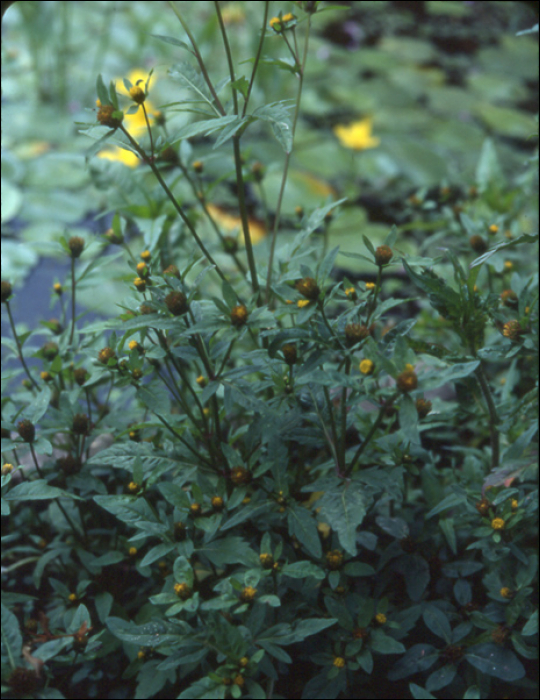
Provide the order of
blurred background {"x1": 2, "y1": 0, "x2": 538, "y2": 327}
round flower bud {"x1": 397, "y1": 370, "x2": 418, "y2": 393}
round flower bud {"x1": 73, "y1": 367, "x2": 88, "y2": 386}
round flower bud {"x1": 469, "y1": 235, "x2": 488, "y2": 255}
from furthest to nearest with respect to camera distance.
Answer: blurred background {"x1": 2, "y1": 0, "x2": 538, "y2": 327}, round flower bud {"x1": 469, "y1": 235, "x2": 488, "y2": 255}, round flower bud {"x1": 73, "y1": 367, "x2": 88, "y2": 386}, round flower bud {"x1": 397, "y1": 370, "x2": 418, "y2": 393}

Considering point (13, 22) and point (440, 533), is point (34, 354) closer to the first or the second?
point (440, 533)

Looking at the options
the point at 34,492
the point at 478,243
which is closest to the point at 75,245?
the point at 34,492

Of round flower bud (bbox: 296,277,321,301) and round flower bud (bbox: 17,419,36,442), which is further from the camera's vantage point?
round flower bud (bbox: 17,419,36,442)

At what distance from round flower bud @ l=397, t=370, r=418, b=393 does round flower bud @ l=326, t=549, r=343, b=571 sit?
0.93ft

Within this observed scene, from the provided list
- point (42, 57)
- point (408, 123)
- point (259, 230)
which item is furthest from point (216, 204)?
point (42, 57)

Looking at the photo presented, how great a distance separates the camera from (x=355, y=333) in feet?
2.36

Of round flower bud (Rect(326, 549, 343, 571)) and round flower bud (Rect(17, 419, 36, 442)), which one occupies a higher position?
round flower bud (Rect(17, 419, 36, 442))

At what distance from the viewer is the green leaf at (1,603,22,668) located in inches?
32.0

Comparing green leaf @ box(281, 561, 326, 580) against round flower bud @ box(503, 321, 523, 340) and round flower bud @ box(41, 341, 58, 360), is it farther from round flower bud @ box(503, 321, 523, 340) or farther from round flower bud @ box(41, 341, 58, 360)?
round flower bud @ box(41, 341, 58, 360)

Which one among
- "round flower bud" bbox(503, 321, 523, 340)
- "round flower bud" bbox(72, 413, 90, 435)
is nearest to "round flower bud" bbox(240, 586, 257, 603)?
"round flower bud" bbox(72, 413, 90, 435)

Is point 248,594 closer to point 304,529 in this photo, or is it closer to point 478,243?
point 304,529

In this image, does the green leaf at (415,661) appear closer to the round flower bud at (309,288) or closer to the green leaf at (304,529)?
the green leaf at (304,529)

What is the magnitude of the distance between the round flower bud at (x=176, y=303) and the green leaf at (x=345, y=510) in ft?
0.94

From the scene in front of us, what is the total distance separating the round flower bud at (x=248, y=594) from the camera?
74 cm
